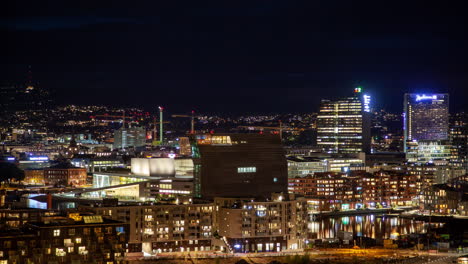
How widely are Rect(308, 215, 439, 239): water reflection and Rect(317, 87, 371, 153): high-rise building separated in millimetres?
36016

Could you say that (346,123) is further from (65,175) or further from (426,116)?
(65,175)

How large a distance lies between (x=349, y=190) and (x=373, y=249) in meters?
25.0

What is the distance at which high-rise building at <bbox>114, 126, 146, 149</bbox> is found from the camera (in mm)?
125000

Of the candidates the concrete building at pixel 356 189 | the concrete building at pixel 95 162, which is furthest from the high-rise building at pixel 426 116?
the concrete building at pixel 356 189

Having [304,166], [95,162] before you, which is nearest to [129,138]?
[95,162]

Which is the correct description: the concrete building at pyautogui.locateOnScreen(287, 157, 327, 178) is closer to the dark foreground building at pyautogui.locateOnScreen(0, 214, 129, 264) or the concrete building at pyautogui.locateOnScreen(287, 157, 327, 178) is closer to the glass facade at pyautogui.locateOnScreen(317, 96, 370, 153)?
the glass facade at pyautogui.locateOnScreen(317, 96, 370, 153)

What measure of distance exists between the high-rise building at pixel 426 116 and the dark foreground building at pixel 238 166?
6191 centimetres

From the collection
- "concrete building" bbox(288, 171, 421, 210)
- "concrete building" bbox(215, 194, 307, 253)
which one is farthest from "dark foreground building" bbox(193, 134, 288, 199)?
"concrete building" bbox(288, 171, 421, 210)

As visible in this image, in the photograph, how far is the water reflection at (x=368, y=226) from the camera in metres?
53.7

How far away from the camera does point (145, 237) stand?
43344 millimetres

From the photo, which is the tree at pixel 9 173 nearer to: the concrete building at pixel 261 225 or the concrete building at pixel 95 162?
the concrete building at pixel 95 162

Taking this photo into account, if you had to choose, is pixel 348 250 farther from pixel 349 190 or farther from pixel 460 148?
pixel 460 148

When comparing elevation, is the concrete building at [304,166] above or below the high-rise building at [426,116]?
below

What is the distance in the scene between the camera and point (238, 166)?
171 feet
